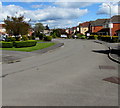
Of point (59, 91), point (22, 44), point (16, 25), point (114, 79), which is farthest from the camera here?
point (16, 25)

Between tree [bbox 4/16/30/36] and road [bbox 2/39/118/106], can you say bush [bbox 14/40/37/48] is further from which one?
road [bbox 2/39/118/106]

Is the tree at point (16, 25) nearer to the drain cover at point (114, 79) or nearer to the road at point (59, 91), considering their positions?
the road at point (59, 91)

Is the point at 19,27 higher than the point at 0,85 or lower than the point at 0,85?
higher

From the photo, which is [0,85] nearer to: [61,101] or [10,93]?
[10,93]

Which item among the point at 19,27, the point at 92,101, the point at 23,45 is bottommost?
the point at 92,101

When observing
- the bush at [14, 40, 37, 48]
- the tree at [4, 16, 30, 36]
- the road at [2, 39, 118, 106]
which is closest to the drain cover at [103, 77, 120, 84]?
the road at [2, 39, 118, 106]

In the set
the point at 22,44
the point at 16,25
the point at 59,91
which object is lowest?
the point at 59,91

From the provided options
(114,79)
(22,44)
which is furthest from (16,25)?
(114,79)

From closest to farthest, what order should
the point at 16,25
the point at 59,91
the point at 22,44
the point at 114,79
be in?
1. the point at 59,91
2. the point at 114,79
3. the point at 22,44
4. the point at 16,25

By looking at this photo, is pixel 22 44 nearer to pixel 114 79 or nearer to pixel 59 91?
pixel 114 79

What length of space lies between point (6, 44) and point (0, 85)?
20.1m

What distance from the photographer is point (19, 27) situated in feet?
108

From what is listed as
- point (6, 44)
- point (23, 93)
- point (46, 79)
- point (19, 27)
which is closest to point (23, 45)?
point (6, 44)

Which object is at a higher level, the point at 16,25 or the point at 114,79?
the point at 16,25
